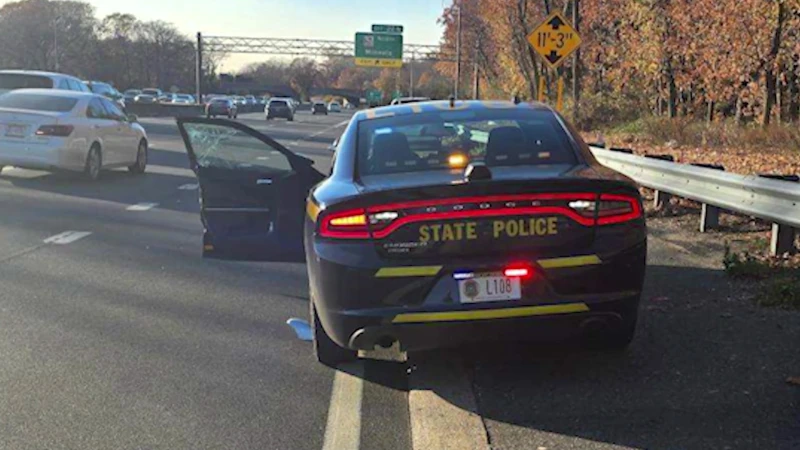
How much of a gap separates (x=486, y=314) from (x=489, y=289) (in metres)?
0.13

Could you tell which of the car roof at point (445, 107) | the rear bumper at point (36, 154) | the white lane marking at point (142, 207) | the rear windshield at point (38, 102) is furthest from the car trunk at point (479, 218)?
the rear windshield at point (38, 102)

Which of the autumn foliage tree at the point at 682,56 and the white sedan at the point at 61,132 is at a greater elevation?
the autumn foliage tree at the point at 682,56

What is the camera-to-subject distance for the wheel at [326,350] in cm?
507

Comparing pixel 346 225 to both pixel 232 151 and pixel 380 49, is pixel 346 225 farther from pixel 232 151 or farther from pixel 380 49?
pixel 380 49

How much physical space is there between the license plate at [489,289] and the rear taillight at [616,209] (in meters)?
0.59

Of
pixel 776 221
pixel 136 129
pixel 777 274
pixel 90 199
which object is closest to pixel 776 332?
pixel 777 274

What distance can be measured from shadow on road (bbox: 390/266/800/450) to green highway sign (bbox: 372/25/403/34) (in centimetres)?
5633

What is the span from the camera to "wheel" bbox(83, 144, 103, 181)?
14375 mm

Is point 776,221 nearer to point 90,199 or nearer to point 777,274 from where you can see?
point 777,274

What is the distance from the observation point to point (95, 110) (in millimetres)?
14805

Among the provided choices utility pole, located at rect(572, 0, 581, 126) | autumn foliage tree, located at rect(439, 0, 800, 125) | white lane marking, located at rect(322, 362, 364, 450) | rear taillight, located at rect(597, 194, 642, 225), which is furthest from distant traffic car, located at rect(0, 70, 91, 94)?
rear taillight, located at rect(597, 194, 642, 225)

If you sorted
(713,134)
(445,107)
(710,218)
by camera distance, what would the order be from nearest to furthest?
1. (445,107)
2. (710,218)
3. (713,134)

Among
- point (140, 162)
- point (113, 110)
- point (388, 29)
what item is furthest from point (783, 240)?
point (388, 29)

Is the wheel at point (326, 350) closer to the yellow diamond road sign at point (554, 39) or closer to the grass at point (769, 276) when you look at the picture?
the grass at point (769, 276)
